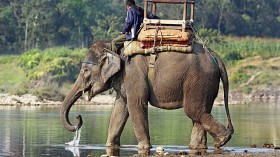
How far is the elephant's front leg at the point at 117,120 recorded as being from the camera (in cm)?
1748

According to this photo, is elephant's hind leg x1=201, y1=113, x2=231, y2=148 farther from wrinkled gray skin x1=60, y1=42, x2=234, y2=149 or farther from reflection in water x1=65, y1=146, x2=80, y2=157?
reflection in water x1=65, y1=146, x2=80, y2=157

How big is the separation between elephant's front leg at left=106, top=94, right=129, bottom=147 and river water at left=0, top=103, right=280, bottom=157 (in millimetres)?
191

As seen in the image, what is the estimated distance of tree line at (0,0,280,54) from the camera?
65812 mm

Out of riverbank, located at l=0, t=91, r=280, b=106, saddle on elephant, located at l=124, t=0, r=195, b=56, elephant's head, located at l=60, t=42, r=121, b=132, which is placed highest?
saddle on elephant, located at l=124, t=0, r=195, b=56

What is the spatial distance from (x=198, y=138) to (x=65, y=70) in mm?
33084

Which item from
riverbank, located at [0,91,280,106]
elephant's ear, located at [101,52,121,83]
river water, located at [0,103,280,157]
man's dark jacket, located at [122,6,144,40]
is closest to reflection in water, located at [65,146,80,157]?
river water, located at [0,103,280,157]

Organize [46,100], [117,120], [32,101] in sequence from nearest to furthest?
[117,120]
[32,101]
[46,100]

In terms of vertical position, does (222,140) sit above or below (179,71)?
below

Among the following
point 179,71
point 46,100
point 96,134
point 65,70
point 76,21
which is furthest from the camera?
point 76,21

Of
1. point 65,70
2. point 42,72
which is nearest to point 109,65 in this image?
point 42,72

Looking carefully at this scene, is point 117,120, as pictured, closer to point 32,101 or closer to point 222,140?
point 222,140

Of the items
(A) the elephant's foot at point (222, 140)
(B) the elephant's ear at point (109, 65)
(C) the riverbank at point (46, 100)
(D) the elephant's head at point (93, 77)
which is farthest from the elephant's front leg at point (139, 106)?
(C) the riverbank at point (46, 100)

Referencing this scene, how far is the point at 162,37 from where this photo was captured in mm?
16547

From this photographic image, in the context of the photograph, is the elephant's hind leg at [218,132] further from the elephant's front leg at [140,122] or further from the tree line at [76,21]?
the tree line at [76,21]
